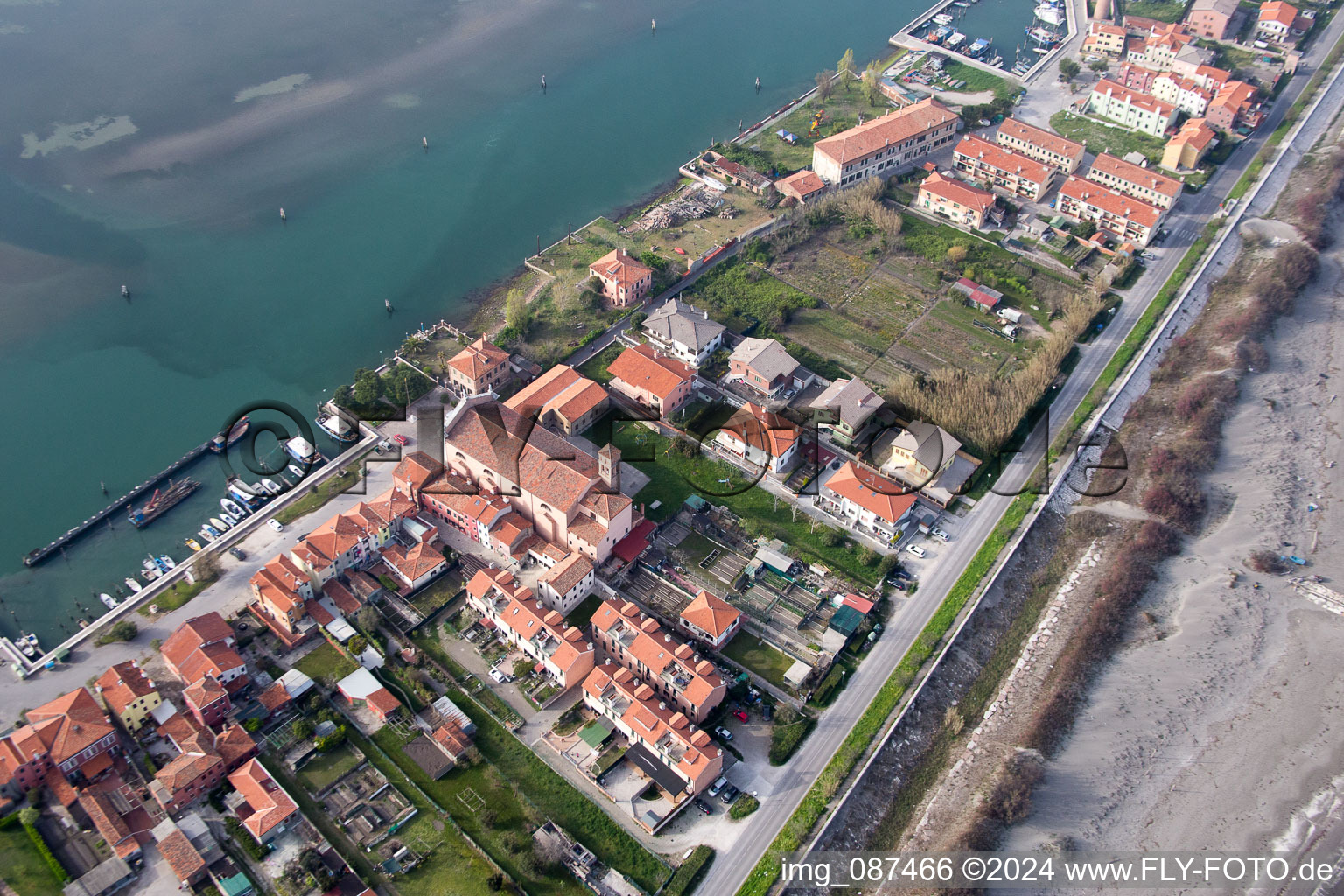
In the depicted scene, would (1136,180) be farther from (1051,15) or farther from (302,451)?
(302,451)

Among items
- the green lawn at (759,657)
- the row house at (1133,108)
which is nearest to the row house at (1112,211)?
the row house at (1133,108)

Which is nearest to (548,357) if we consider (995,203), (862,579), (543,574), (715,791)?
(543,574)

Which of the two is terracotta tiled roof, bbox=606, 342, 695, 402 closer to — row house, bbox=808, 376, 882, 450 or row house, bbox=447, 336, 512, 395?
row house, bbox=447, 336, 512, 395

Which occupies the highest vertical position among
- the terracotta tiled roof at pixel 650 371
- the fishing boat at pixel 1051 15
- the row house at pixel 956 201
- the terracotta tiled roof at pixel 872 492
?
the fishing boat at pixel 1051 15

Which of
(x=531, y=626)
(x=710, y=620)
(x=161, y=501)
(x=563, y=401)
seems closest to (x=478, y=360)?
(x=563, y=401)

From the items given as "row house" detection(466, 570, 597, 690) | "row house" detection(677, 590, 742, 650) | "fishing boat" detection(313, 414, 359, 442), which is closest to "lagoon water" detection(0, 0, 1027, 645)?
"fishing boat" detection(313, 414, 359, 442)

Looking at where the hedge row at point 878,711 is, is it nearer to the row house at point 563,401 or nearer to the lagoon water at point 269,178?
the row house at point 563,401
